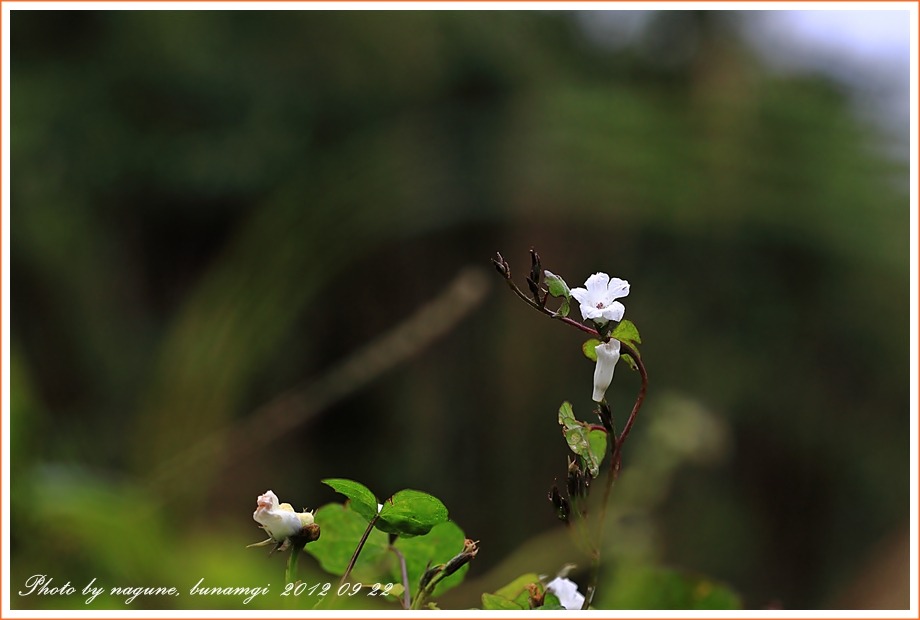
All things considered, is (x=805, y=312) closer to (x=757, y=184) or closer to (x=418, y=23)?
(x=757, y=184)

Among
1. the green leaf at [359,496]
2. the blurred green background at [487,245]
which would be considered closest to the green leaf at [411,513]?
the green leaf at [359,496]

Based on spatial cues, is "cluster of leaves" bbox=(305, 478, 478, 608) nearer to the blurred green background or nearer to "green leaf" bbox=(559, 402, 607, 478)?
"green leaf" bbox=(559, 402, 607, 478)

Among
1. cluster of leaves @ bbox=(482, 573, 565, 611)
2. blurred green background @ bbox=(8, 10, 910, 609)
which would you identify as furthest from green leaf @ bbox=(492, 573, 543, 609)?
blurred green background @ bbox=(8, 10, 910, 609)

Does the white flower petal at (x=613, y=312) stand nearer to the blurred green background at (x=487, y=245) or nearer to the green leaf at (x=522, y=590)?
the green leaf at (x=522, y=590)

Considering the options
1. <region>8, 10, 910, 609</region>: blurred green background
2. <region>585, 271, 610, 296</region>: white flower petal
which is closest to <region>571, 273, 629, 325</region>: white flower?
<region>585, 271, 610, 296</region>: white flower petal

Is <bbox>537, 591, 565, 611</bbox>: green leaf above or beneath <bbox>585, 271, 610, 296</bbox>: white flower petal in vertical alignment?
beneath

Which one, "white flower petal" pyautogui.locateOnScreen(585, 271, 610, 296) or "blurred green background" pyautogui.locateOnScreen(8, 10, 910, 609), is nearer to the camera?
"white flower petal" pyautogui.locateOnScreen(585, 271, 610, 296)
